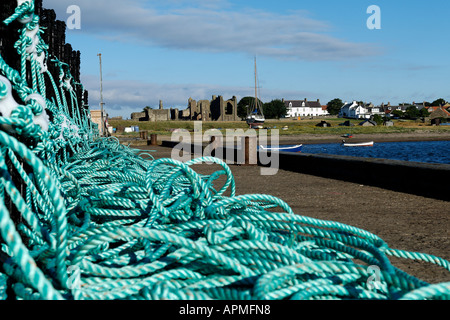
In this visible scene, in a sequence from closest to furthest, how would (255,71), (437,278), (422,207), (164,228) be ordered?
(164,228), (437,278), (422,207), (255,71)

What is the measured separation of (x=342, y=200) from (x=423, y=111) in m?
117

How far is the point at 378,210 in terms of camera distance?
162 inches

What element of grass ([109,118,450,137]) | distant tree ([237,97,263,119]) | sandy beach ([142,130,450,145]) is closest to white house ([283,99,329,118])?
distant tree ([237,97,263,119])

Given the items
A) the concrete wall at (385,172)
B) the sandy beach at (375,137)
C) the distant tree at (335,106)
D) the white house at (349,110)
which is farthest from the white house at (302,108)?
the concrete wall at (385,172)

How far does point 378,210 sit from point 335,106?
14176cm

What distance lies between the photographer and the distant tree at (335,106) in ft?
463

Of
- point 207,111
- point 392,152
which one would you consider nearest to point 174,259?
point 392,152

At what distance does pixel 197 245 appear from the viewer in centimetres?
153

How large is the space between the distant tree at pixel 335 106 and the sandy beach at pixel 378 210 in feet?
455

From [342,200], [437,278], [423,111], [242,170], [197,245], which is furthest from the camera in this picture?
[423,111]

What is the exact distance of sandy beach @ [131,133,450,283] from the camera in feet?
9.24
